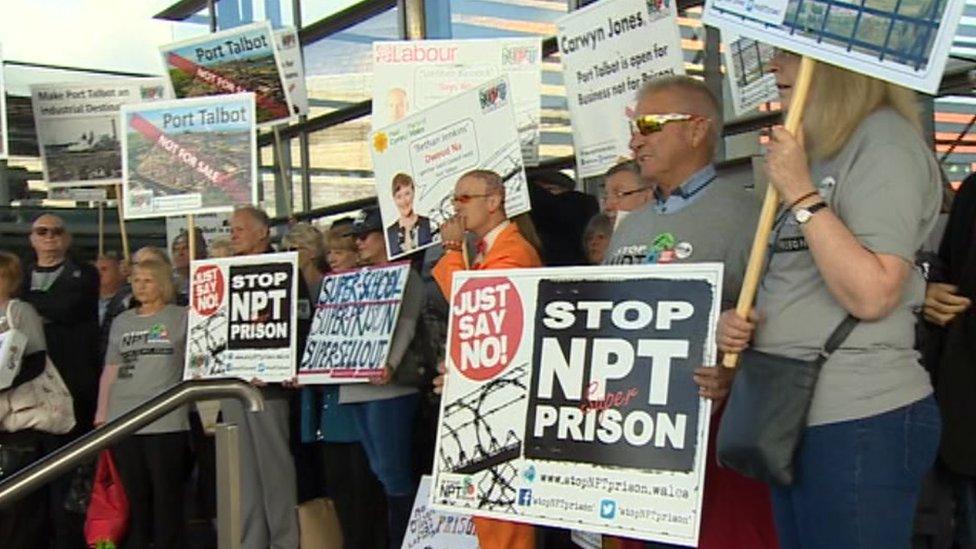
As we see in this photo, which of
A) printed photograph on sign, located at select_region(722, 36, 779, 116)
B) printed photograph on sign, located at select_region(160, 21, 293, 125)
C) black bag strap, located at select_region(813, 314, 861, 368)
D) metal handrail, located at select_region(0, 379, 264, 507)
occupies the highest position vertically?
printed photograph on sign, located at select_region(160, 21, 293, 125)

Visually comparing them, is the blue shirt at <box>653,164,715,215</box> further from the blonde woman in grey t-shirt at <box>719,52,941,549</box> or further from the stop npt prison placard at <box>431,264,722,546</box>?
the blonde woman in grey t-shirt at <box>719,52,941,549</box>

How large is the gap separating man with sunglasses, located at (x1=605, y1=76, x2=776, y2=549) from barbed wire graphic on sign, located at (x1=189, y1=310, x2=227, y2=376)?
276 cm

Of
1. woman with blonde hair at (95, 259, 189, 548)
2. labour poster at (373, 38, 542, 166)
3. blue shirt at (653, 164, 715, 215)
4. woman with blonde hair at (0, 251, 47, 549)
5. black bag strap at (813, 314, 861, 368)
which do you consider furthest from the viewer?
woman with blonde hair at (0, 251, 47, 549)

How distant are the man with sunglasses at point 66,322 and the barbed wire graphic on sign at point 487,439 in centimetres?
354

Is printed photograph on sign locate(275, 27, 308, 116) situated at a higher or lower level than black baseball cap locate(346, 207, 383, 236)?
higher

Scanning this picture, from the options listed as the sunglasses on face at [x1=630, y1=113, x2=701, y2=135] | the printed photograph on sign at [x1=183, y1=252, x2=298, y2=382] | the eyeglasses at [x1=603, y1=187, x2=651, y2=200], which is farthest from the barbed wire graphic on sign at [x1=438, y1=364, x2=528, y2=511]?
the printed photograph on sign at [x1=183, y1=252, x2=298, y2=382]

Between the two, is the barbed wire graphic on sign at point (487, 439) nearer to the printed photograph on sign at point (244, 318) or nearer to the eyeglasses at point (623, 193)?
the eyeglasses at point (623, 193)

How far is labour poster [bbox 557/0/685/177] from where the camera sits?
4453 millimetres

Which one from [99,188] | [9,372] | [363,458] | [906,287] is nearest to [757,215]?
[906,287]

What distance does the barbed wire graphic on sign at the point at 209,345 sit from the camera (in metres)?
5.43

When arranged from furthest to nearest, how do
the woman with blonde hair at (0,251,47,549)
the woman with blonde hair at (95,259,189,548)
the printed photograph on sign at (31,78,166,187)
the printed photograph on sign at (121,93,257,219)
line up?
the printed photograph on sign at (31,78,166,187)
the printed photograph on sign at (121,93,257,219)
the woman with blonde hair at (0,251,47,549)
the woman with blonde hair at (95,259,189,548)

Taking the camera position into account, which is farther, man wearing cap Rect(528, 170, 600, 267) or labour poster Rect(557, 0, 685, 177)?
man wearing cap Rect(528, 170, 600, 267)

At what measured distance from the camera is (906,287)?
2414mm

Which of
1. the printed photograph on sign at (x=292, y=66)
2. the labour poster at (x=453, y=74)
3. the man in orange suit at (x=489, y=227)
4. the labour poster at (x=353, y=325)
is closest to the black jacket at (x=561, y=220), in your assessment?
the labour poster at (x=453, y=74)
